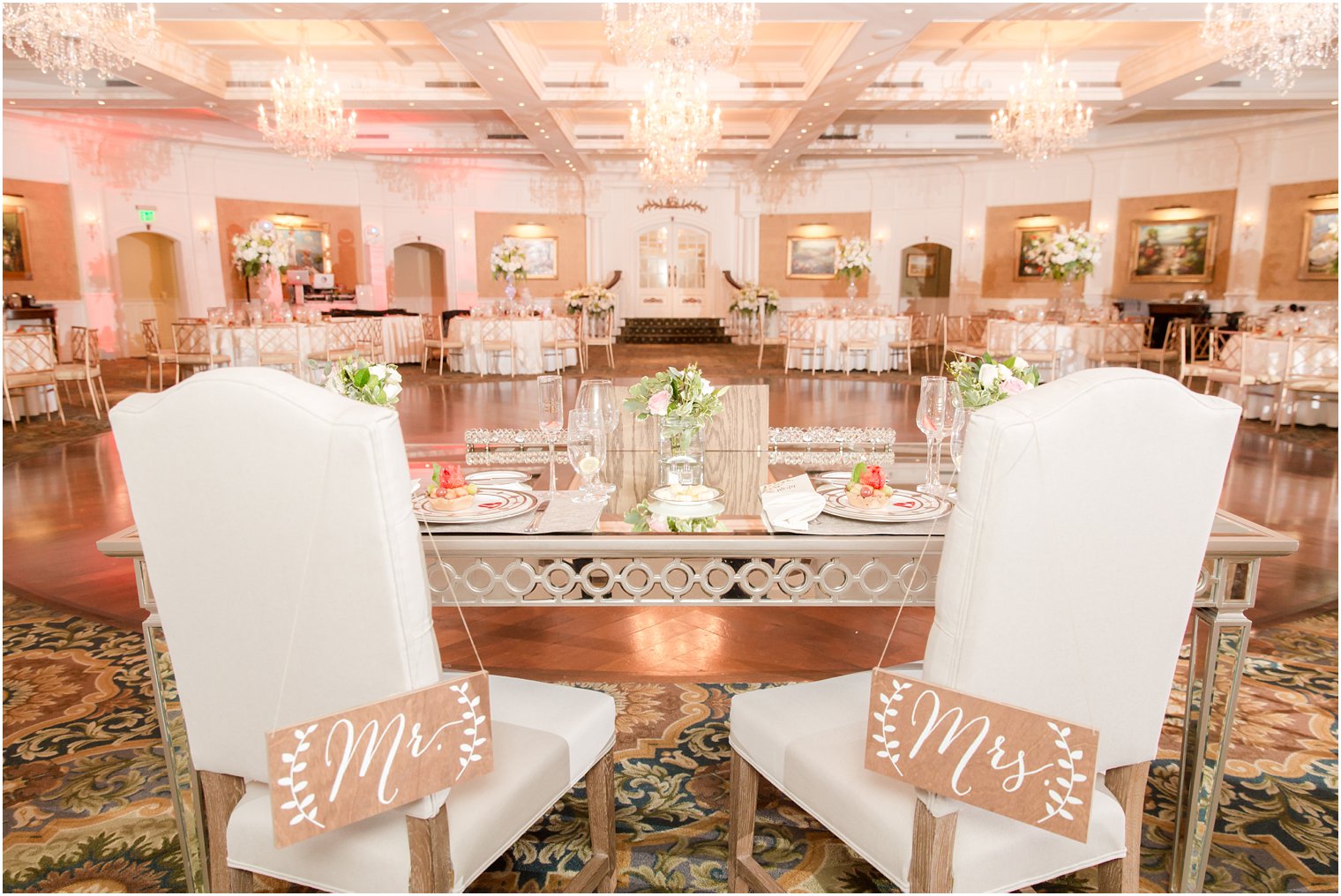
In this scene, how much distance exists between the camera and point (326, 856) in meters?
1.34

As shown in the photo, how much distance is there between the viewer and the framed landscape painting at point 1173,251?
12.6 meters

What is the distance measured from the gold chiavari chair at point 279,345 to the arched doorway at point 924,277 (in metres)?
11.2

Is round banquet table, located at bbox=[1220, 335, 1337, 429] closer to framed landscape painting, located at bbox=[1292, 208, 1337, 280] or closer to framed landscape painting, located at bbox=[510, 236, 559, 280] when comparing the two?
framed landscape painting, located at bbox=[1292, 208, 1337, 280]

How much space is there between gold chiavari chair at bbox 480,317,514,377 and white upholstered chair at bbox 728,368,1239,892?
10.2 meters

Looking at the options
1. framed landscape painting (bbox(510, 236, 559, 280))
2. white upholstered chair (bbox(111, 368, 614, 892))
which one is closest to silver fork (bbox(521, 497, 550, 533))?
white upholstered chair (bbox(111, 368, 614, 892))

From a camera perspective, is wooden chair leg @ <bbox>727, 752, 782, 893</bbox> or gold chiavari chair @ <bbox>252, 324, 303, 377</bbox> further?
gold chiavari chair @ <bbox>252, 324, 303, 377</bbox>

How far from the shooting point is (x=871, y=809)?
1.38 metres

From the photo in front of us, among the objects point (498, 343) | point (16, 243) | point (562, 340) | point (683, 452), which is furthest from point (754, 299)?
point (683, 452)

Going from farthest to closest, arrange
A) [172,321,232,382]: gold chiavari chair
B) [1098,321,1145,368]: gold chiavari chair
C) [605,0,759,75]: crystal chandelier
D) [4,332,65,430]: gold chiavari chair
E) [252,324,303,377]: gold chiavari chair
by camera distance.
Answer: [1098,321,1145,368]: gold chiavari chair → [252,324,303,377]: gold chiavari chair → [172,321,232,382]: gold chiavari chair → [4,332,65,430]: gold chiavari chair → [605,0,759,75]: crystal chandelier

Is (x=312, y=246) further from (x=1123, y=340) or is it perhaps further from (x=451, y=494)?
(x=451, y=494)

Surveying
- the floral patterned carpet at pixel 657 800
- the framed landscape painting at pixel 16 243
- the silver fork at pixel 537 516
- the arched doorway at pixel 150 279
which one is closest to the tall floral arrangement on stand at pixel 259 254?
the framed landscape painting at pixel 16 243

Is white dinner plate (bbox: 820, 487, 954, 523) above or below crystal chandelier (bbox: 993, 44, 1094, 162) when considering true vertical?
below

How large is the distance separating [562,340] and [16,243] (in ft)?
25.0

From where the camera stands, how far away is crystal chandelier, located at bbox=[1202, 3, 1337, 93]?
6.15m
